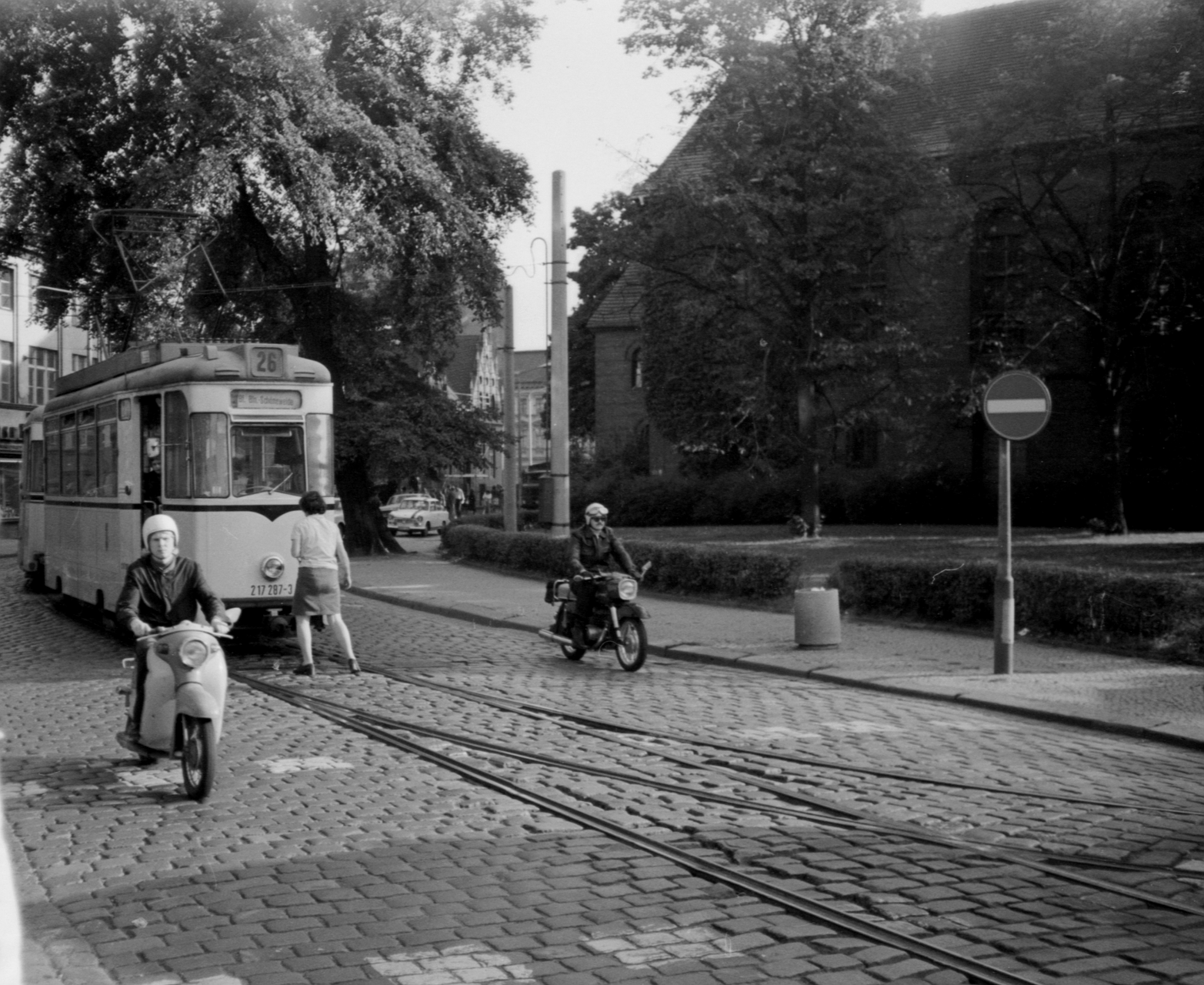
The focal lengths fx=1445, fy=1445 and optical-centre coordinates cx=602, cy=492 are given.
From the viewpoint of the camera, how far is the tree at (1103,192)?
92.7 ft

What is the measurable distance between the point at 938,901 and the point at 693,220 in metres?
27.2

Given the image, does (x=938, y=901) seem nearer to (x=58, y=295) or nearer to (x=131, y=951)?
(x=131, y=951)

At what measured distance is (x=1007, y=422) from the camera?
43.2 ft

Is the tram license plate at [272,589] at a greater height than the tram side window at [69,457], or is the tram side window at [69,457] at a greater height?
the tram side window at [69,457]

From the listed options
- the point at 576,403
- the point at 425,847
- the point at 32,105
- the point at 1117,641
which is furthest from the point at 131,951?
the point at 576,403

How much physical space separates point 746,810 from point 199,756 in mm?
2986

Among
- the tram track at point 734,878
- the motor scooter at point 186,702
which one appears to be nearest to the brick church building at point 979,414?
the tram track at point 734,878

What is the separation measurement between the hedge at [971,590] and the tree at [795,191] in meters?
10.5

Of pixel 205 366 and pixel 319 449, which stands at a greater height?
pixel 205 366

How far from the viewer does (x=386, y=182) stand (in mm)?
30297

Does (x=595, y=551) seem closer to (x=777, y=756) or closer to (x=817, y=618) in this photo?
(x=817, y=618)

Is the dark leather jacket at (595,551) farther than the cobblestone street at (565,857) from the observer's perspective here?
Yes

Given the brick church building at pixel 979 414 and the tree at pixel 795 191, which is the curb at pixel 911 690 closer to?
the tree at pixel 795 191

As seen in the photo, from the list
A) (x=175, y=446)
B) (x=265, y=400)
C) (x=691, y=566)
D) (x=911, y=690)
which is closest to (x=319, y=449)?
(x=265, y=400)
